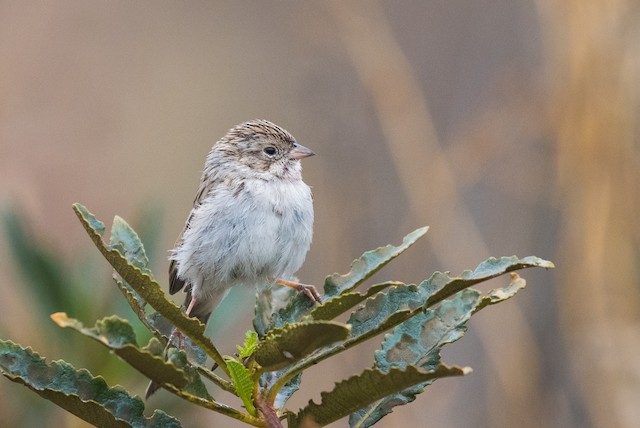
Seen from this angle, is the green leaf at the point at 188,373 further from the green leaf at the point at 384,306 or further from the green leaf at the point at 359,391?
the green leaf at the point at 384,306

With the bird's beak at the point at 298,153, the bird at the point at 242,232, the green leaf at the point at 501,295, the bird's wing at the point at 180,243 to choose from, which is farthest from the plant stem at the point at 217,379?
the bird's beak at the point at 298,153

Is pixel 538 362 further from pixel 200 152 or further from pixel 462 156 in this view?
pixel 200 152

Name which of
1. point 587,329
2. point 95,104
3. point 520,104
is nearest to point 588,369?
point 587,329

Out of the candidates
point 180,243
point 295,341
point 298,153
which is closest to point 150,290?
point 295,341

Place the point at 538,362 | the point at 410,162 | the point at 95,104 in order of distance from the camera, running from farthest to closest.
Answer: the point at 95,104 → the point at 410,162 → the point at 538,362

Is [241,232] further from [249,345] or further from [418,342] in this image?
[418,342]

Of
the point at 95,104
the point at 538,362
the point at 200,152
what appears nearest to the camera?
the point at 538,362
